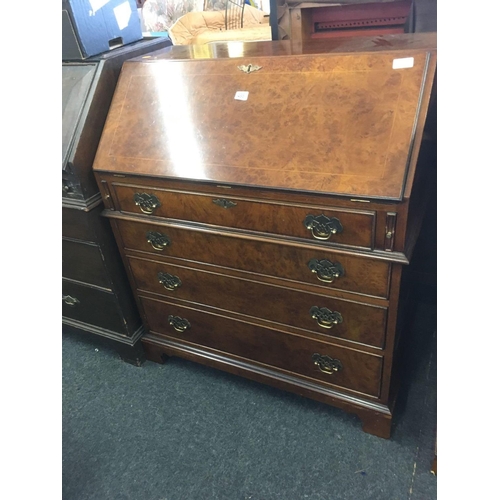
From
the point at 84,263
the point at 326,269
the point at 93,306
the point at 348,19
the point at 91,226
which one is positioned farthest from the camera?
the point at 348,19

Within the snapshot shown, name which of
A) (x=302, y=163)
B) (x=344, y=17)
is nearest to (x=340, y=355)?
(x=302, y=163)

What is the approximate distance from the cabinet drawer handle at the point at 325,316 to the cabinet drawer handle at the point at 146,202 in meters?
0.59

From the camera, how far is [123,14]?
1.52 m

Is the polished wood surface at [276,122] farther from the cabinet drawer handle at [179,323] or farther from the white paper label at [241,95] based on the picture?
the cabinet drawer handle at [179,323]

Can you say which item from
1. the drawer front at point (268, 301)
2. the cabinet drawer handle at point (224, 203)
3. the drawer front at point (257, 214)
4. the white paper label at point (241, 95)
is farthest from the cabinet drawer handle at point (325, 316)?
the white paper label at point (241, 95)

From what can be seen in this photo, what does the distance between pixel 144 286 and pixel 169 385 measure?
0.43 meters

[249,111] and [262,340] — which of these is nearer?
[249,111]

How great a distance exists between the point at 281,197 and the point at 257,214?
0.33ft

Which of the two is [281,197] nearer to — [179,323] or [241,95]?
[241,95]

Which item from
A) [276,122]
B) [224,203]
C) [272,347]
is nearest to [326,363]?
[272,347]

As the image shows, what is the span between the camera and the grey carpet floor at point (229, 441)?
1306 mm

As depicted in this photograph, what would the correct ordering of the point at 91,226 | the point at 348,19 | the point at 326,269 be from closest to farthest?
1. the point at 326,269
2. the point at 91,226
3. the point at 348,19

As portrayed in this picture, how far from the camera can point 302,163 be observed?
3.53 feet

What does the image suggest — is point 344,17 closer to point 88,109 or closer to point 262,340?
point 88,109
